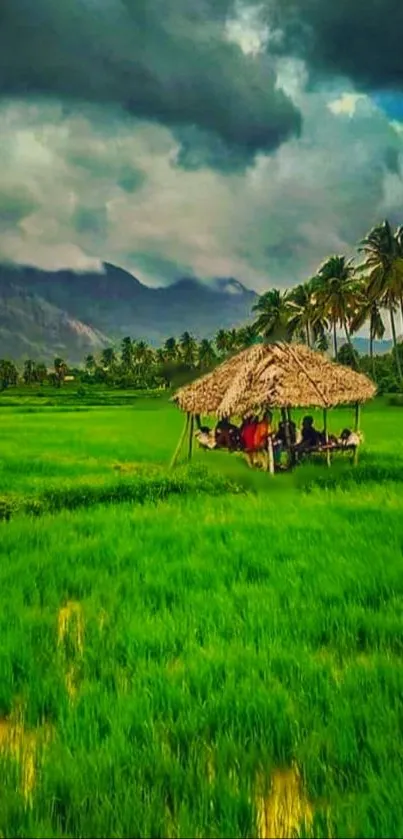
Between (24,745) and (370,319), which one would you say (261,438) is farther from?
(370,319)

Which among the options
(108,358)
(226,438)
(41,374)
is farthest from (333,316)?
(108,358)

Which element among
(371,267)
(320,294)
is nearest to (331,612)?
(371,267)

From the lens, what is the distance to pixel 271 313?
44781 mm

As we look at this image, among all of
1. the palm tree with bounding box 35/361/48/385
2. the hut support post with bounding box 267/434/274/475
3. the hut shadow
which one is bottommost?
the hut shadow

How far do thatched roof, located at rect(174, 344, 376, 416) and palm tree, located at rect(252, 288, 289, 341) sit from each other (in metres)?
31.7

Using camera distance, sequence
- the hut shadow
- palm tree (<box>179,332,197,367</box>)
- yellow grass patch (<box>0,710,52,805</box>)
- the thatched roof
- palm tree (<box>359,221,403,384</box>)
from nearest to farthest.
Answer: yellow grass patch (<box>0,710,52,805</box>)
the hut shadow
the thatched roof
palm tree (<box>359,221,403,384</box>)
palm tree (<box>179,332,197,367</box>)

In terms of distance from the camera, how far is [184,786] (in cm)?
218

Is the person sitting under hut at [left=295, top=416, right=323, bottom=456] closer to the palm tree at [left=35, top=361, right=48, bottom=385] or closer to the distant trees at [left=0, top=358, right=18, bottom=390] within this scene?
the palm tree at [left=35, top=361, right=48, bottom=385]

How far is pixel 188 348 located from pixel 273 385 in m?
70.1

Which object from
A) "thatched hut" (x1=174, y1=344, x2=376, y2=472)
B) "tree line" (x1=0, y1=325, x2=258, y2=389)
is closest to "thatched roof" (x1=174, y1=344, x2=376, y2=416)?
"thatched hut" (x1=174, y1=344, x2=376, y2=472)

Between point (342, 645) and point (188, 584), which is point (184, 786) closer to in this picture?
point (342, 645)

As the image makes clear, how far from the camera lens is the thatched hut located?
10648 millimetres

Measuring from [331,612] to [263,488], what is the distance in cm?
544

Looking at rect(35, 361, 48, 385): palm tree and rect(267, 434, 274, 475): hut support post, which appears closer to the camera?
rect(267, 434, 274, 475): hut support post
